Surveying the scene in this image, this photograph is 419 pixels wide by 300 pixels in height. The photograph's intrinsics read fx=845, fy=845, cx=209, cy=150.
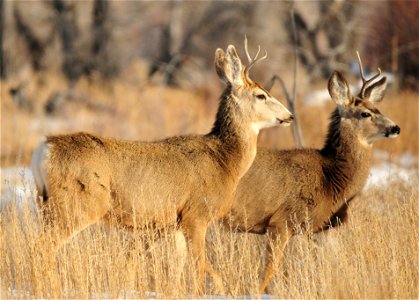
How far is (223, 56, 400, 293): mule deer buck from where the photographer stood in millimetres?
8430

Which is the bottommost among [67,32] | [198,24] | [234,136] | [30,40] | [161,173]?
[161,173]

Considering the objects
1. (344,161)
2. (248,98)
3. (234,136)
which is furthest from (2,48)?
(234,136)

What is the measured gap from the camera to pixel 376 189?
10.2 m

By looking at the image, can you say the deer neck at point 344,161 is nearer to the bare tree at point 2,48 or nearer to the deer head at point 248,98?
the deer head at point 248,98

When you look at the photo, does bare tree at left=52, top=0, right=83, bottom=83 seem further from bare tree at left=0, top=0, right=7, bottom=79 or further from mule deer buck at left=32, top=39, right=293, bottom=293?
mule deer buck at left=32, top=39, right=293, bottom=293

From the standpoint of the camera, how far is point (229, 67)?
8352 millimetres

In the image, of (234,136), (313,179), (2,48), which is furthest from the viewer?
(2,48)

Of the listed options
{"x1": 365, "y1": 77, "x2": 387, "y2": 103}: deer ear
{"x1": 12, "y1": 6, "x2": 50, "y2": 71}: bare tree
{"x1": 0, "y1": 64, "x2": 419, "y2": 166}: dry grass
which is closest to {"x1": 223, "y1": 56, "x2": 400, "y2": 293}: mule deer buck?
{"x1": 365, "y1": 77, "x2": 387, "y2": 103}: deer ear

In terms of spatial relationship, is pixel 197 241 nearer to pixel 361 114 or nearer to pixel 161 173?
pixel 161 173

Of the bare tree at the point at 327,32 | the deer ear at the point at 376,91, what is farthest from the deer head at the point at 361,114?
the bare tree at the point at 327,32

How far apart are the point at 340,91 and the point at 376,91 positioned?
0.73m

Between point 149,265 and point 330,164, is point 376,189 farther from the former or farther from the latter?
point 149,265

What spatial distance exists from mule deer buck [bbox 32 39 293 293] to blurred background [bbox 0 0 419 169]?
15.6ft

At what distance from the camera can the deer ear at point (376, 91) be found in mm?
9688
